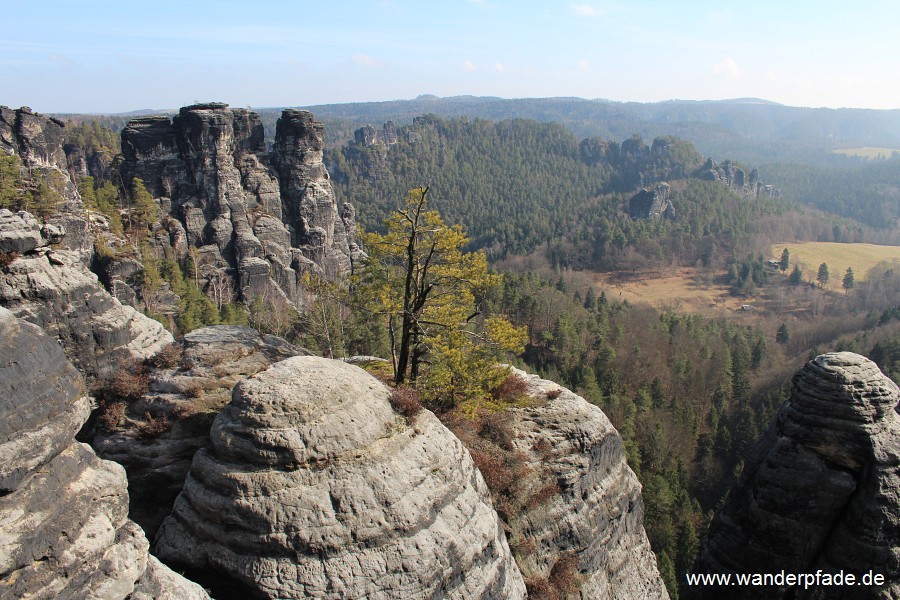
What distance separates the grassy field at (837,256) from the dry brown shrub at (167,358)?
15330 centimetres

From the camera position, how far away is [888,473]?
14.3 meters

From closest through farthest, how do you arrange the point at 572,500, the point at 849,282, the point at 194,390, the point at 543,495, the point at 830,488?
1. the point at 194,390
2. the point at 830,488
3. the point at 543,495
4. the point at 572,500
5. the point at 849,282

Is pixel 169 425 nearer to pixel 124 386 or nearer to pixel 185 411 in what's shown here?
pixel 185 411

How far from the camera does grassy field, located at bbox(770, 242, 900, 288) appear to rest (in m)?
139

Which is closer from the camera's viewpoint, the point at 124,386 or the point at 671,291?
the point at 124,386

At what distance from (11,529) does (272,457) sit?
455cm

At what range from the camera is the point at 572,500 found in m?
16.8

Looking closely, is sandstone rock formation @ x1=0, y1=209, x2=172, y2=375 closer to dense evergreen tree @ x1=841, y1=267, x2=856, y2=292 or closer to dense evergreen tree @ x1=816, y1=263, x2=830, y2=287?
dense evergreen tree @ x1=841, y1=267, x2=856, y2=292

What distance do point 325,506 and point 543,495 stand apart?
7.57 metres

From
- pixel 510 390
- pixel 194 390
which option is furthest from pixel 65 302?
pixel 510 390

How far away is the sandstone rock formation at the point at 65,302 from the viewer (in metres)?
13.5

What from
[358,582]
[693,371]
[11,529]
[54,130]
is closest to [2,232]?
[11,529]

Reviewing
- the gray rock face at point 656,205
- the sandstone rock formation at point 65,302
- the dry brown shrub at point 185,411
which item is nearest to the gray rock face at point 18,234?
the sandstone rock formation at point 65,302

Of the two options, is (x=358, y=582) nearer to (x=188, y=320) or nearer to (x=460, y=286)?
(x=460, y=286)
